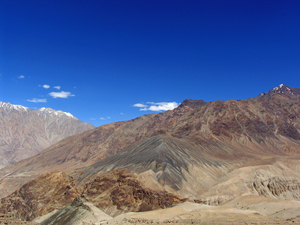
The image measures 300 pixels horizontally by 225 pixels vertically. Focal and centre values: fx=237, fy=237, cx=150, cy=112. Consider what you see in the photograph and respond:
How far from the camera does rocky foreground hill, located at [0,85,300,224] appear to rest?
3309 centimetres

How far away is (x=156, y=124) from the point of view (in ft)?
421

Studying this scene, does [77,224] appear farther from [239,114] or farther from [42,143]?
[42,143]

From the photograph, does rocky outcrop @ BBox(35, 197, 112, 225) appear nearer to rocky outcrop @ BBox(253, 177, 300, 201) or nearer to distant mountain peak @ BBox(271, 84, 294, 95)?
rocky outcrop @ BBox(253, 177, 300, 201)

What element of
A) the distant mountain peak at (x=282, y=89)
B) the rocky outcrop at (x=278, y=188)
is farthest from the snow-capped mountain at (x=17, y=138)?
the distant mountain peak at (x=282, y=89)

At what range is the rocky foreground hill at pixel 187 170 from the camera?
109ft

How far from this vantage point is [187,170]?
46.7 metres

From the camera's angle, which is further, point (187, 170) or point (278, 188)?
point (278, 188)

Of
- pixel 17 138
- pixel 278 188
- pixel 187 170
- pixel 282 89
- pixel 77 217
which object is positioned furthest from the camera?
pixel 17 138

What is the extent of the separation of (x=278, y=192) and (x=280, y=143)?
4746 cm

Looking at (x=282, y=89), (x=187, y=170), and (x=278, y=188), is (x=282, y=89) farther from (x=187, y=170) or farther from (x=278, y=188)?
(x=187, y=170)

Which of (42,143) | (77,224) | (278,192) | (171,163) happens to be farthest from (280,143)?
(42,143)

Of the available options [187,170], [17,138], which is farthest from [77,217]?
[17,138]

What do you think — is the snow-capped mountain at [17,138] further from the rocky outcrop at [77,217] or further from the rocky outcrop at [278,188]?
the rocky outcrop at [278,188]

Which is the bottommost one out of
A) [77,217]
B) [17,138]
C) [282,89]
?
[77,217]
